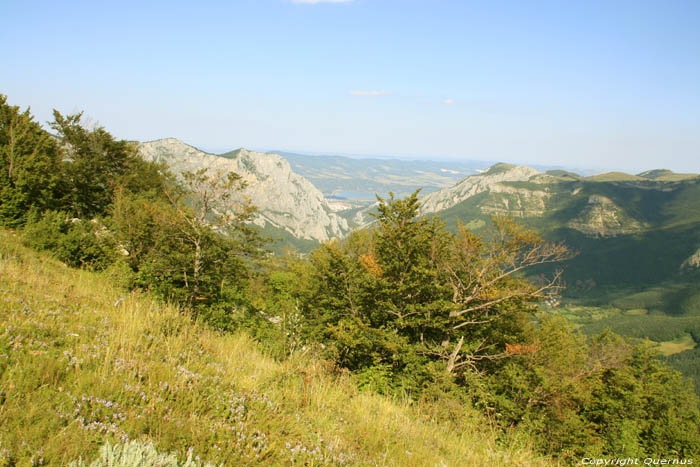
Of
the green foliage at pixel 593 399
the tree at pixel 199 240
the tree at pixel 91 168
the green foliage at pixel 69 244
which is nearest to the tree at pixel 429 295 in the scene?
the green foliage at pixel 593 399

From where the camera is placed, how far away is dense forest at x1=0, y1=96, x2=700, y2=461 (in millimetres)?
17094

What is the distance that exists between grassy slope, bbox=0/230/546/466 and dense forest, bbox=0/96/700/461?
28.9 ft

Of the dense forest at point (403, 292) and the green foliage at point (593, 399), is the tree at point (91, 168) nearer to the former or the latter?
the dense forest at point (403, 292)

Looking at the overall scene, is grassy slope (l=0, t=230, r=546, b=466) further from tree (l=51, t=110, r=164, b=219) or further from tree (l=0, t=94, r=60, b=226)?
tree (l=51, t=110, r=164, b=219)

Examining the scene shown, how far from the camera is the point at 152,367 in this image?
3752 millimetres

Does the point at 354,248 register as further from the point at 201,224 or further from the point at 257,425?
the point at 257,425

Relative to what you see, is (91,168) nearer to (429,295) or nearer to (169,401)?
(429,295)

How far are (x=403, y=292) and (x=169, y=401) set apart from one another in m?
18.8

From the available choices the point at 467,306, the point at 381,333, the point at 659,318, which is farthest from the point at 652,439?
the point at 659,318

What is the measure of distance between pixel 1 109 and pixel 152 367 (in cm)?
3642

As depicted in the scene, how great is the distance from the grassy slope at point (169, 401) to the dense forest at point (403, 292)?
28.9 feet

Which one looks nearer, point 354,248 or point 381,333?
point 381,333

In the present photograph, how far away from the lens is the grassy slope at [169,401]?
271cm

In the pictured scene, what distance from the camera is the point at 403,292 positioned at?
21.3 meters
